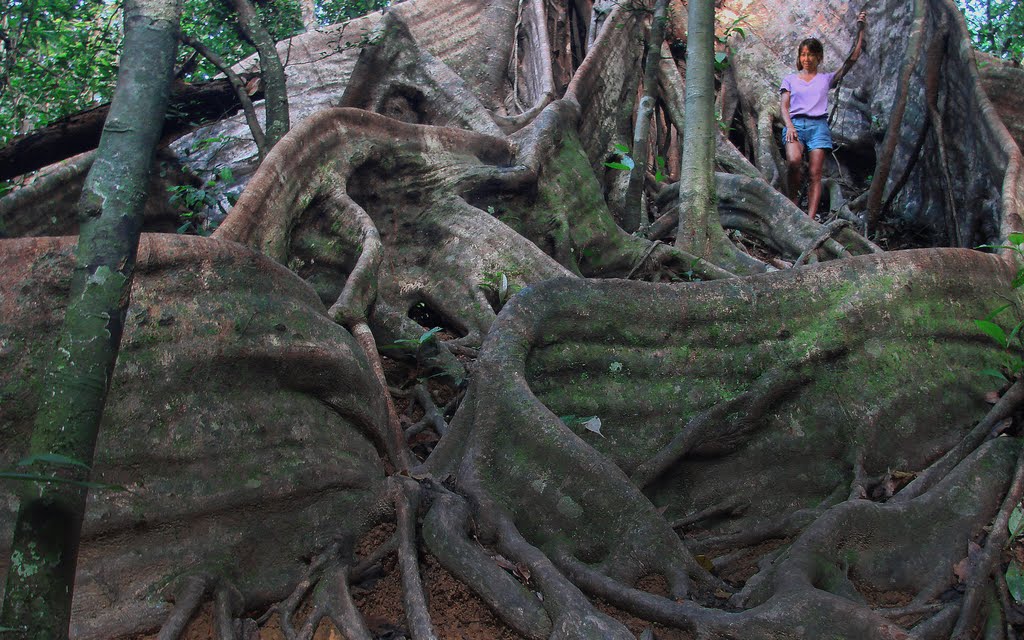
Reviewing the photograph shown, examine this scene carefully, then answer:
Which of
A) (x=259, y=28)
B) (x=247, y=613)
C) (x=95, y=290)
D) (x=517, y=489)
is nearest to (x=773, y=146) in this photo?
(x=259, y=28)

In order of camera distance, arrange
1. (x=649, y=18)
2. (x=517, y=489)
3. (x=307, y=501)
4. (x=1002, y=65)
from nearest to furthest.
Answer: (x=307, y=501) < (x=517, y=489) < (x=1002, y=65) < (x=649, y=18)

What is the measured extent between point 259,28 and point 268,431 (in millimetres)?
3969

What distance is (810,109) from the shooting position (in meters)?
7.66

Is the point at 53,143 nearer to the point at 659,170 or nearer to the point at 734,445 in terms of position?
the point at 734,445

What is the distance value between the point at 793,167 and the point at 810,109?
0.59 meters

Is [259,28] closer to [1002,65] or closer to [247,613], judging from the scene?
[247,613]

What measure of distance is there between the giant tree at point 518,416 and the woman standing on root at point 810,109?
164 cm

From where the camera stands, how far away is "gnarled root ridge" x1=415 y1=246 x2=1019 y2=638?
109 inches

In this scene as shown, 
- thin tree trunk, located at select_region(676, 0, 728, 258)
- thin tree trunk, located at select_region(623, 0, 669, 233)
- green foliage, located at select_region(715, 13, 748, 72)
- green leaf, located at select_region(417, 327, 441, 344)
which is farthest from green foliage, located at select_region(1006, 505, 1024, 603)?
green foliage, located at select_region(715, 13, 748, 72)

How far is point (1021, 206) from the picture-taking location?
5789mm

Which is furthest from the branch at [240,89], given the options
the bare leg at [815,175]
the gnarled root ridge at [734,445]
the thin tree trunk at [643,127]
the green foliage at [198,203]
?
the bare leg at [815,175]

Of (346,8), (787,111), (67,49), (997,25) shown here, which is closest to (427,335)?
(787,111)

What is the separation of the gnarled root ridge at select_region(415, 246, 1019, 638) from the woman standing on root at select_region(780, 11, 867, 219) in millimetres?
3521

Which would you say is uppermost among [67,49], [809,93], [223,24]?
[223,24]
